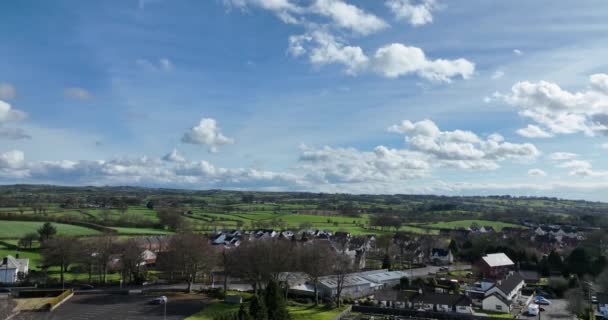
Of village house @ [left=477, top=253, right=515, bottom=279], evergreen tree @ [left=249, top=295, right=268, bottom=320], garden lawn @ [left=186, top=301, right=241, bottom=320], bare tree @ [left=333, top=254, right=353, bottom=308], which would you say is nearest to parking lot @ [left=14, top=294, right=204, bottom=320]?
garden lawn @ [left=186, top=301, right=241, bottom=320]

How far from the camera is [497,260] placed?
72.5m

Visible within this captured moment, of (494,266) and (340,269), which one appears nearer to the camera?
(340,269)

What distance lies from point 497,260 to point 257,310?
5132cm

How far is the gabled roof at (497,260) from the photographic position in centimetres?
7100

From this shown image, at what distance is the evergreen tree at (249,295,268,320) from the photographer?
32.8m

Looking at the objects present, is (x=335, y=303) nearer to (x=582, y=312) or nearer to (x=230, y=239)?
(x=582, y=312)

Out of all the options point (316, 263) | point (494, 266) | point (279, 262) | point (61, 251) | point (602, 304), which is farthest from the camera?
point (494, 266)

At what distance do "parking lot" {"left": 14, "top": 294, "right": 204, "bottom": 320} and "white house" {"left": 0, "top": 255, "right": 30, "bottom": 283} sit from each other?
14.5 meters

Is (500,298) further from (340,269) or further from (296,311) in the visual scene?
(296,311)

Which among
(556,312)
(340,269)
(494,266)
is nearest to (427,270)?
(494,266)

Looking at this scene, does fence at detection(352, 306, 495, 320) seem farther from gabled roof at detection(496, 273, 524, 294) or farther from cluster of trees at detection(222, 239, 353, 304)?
gabled roof at detection(496, 273, 524, 294)

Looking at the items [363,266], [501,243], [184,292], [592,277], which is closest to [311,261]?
[184,292]

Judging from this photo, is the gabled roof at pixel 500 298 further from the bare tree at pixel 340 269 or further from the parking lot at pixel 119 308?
the parking lot at pixel 119 308

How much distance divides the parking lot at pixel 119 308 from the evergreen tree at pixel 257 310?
30.1 ft
